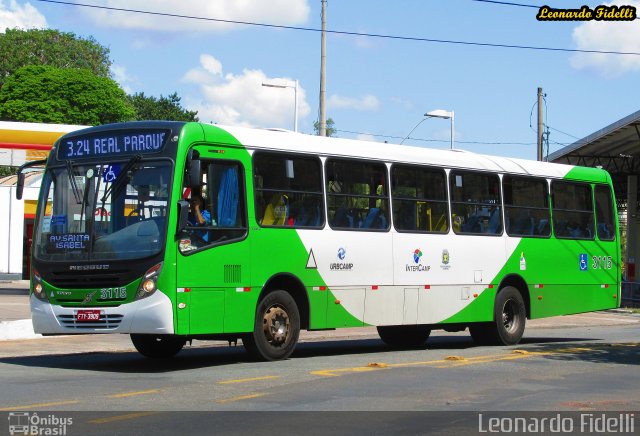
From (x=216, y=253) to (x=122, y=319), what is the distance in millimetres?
1525

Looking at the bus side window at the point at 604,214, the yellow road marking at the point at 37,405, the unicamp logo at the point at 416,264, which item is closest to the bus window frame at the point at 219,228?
the yellow road marking at the point at 37,405

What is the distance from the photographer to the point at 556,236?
21.2m

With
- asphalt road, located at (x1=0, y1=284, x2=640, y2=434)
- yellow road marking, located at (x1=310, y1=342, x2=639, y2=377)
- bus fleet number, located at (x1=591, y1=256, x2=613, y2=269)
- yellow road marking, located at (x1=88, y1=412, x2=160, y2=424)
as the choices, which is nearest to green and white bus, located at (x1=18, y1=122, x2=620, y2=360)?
asphalt road, located at (x1=0, y1=284, x2=640, y2=434)

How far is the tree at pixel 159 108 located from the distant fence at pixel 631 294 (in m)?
62.7

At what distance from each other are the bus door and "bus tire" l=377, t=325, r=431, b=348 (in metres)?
5.71

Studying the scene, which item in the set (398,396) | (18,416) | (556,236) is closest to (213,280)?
(398,396)

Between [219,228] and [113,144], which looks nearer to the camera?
[219,228]

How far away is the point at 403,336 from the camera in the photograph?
2019 centimetres

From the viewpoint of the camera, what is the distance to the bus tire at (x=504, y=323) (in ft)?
64.6

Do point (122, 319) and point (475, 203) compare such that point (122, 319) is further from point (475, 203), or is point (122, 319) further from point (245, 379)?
point (475, 203)

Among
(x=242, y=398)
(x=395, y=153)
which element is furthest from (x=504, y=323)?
(x=242, y=398)

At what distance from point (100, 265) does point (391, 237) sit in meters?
5.29

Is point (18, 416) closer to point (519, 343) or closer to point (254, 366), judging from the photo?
point (254, 366)

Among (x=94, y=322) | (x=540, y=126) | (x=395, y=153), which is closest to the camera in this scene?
(x=94, y=322)
